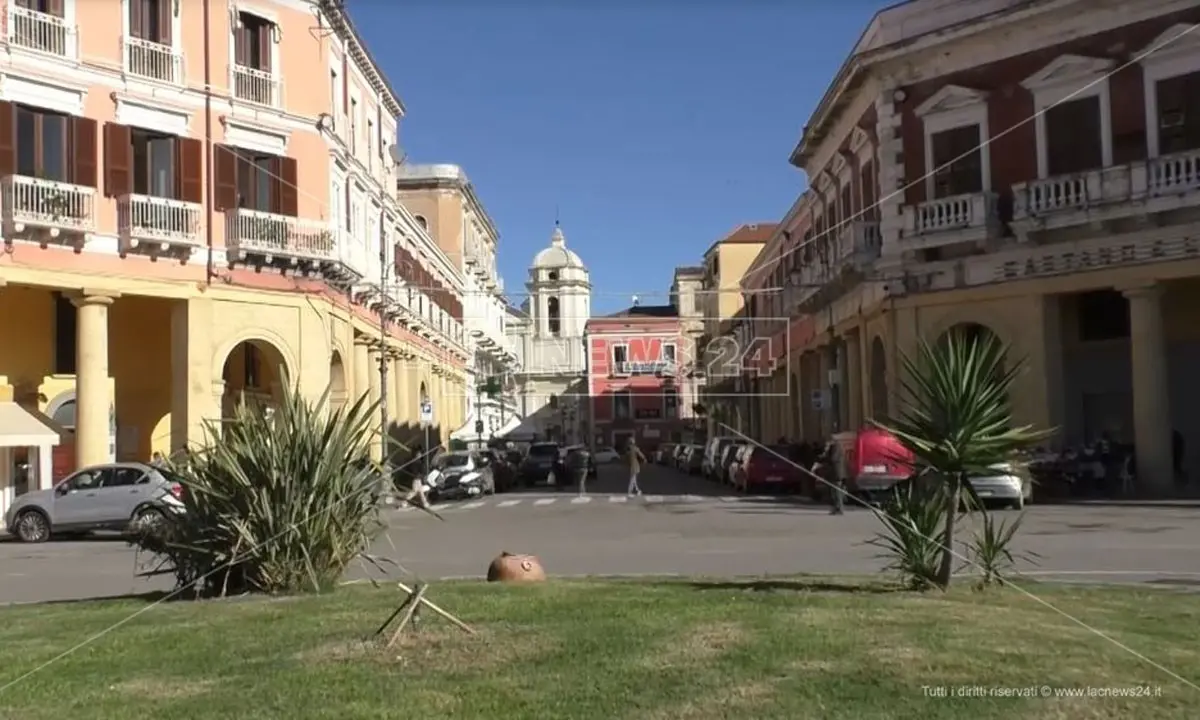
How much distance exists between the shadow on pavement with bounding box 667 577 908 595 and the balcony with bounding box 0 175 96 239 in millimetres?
21181

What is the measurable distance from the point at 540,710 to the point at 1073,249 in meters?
26.8

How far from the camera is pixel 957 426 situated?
1117cm

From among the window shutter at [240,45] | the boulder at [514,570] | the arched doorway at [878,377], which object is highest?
the window shutter at [240,45]

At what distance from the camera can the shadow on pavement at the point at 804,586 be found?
11234mm

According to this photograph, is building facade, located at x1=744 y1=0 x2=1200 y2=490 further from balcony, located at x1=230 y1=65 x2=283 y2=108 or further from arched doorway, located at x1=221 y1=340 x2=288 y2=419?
arched doorway, located at x1=221 y1=340 x2=288 y2=419

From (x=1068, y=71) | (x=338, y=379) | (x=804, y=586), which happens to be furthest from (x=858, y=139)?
(x=804, y=586)

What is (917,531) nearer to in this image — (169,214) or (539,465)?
(169,214)

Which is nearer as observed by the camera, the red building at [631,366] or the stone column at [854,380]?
the stone column at [854,380]

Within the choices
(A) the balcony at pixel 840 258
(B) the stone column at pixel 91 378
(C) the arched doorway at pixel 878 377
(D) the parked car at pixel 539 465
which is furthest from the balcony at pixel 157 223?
(D) the parked car at pixel 539 465

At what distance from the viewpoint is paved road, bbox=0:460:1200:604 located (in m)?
15.9

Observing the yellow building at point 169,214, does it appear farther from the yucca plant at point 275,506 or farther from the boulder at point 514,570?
the boulder at point 514,570

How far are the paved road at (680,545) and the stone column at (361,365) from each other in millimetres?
11250

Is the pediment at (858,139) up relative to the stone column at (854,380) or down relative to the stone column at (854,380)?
up

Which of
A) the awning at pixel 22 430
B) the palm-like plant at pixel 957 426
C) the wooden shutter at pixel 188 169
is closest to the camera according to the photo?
the palm-like plant at pixel 957 426
